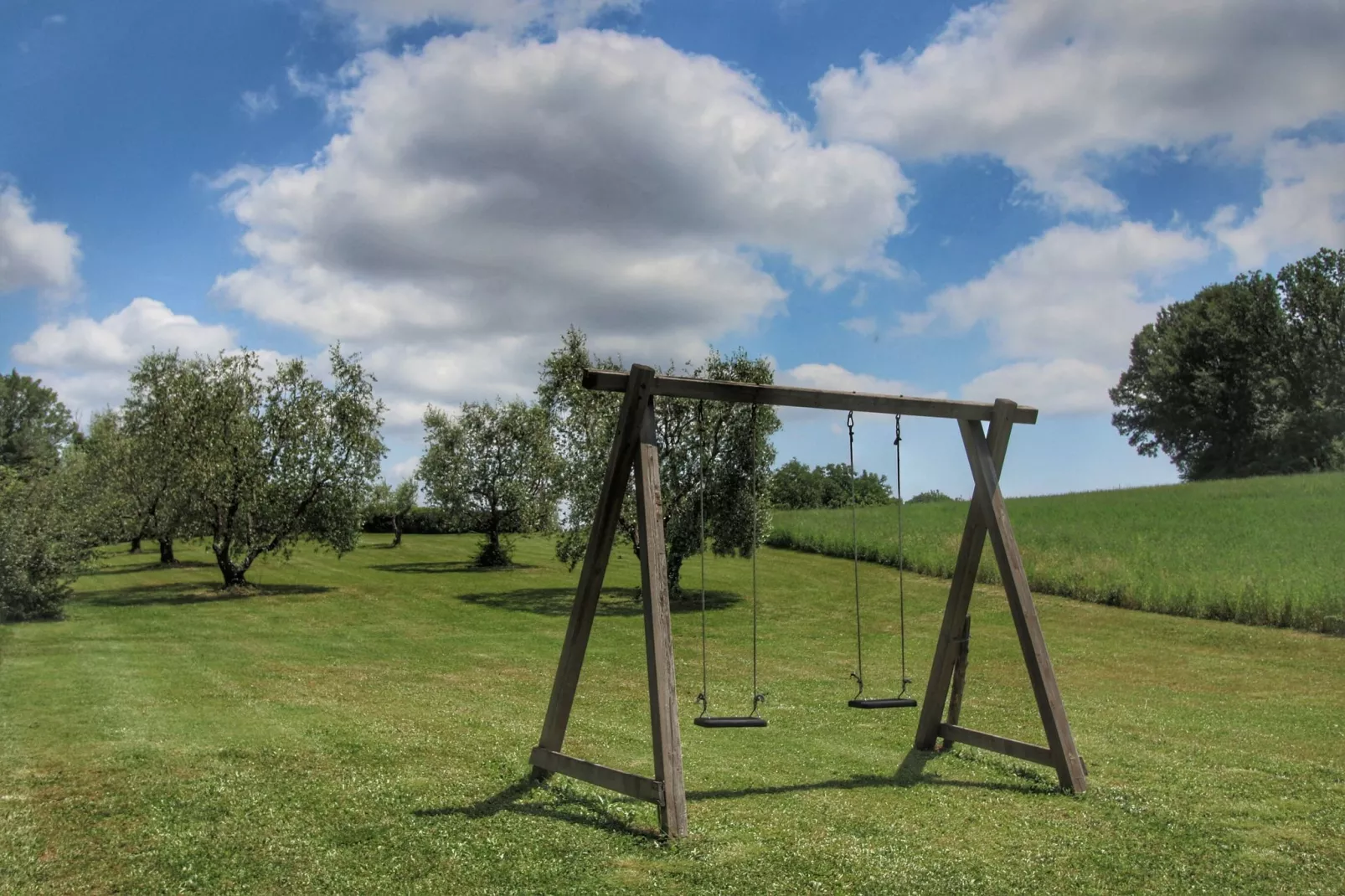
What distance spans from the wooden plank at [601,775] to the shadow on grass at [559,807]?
0.66ft

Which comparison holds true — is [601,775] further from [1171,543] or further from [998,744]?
[1171,543]

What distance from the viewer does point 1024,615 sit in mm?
9102

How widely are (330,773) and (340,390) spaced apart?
2748 centimetres

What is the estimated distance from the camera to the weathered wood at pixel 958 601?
9.63 m

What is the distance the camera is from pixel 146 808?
25.6 ft

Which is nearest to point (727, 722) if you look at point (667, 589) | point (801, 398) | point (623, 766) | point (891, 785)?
point (667, 589)

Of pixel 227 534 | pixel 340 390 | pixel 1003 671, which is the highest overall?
pixel 340 390

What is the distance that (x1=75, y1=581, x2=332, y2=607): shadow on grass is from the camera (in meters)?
30.0

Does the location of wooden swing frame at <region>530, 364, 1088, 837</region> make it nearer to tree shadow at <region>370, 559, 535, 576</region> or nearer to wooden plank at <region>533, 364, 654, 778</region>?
wooden plank at <region>533, 364, 654, 778</region>

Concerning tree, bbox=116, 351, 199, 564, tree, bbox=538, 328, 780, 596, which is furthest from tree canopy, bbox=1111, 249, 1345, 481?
tree, bbox=116, 351, 199, 564

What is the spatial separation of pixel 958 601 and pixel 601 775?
13.9 ft

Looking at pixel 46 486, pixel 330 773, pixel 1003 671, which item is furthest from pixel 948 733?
pixel 46 486

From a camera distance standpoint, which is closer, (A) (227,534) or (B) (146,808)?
(B) (146,808)

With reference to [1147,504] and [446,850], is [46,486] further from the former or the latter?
[1147,504]
